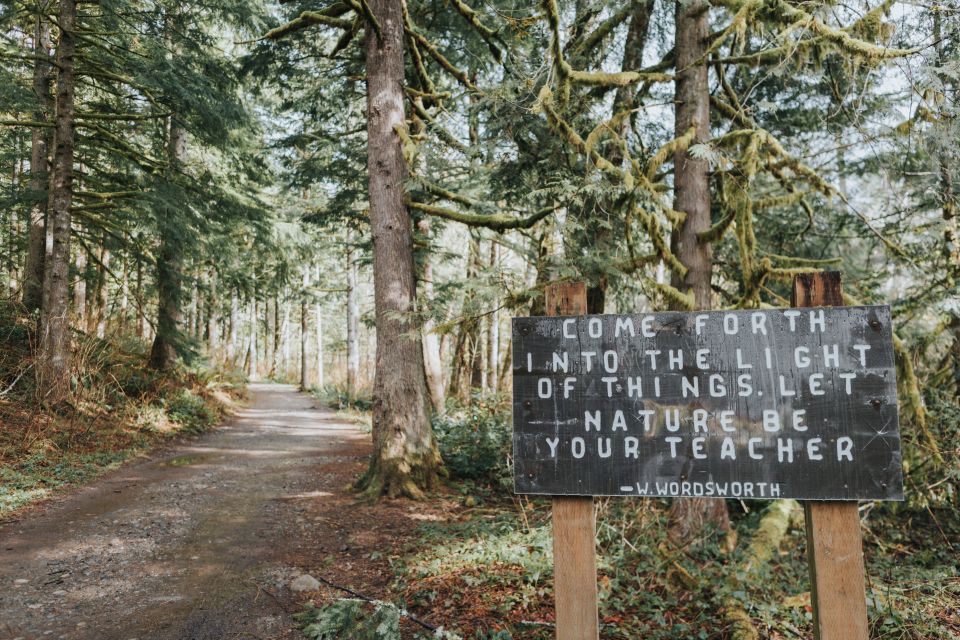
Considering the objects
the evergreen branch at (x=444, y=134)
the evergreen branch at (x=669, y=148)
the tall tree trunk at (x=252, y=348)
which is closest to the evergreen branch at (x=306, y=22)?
the evergreen branch at (x=444, y=134)

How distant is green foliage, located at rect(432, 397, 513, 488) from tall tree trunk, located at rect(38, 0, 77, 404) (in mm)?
6732

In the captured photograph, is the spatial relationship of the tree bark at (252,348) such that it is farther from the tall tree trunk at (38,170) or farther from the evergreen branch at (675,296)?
the evergreen branch at (675,296)

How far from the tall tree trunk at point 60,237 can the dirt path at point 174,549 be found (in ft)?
7.78

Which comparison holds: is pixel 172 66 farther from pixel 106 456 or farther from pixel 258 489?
pixel 258 489

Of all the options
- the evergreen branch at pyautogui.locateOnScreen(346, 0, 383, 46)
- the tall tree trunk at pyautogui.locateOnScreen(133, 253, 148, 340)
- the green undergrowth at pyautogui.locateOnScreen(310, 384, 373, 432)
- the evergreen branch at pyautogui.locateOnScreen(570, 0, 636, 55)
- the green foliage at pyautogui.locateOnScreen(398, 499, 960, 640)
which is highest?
the evergreen branch at pyautogui.locateOnScreen(346, 0, 383, 46)

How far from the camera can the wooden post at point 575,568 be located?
270cm

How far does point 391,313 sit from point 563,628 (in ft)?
12.9

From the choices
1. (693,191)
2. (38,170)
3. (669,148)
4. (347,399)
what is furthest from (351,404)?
(669,148)

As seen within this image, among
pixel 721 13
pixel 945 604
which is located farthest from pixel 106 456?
pixel 721 13

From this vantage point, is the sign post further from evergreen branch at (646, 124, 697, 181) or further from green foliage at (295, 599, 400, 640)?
evergreen branch at (646, 124, 697, 181)

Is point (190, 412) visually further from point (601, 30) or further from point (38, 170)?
point (601, 30)

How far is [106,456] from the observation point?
8.53 meters

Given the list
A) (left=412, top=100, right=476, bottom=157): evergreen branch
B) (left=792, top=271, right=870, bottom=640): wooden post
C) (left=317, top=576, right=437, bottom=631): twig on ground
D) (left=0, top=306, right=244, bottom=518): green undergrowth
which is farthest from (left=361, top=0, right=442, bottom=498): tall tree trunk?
(left=792, top=271, right=870, bottom=640): wooden post

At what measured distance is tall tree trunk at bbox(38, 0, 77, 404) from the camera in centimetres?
928
